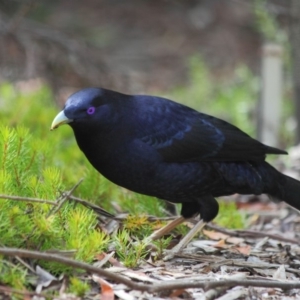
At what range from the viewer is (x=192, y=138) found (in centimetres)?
443

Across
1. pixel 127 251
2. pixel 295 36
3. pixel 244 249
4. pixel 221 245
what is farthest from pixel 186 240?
pixel 295 36

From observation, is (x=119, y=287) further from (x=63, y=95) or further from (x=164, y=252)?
(x=63, y=95)

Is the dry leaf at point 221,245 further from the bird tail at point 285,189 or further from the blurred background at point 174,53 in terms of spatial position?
the blurred background at point 174,53

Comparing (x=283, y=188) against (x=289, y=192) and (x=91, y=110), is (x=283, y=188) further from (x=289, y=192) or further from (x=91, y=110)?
(x=91, y=110)

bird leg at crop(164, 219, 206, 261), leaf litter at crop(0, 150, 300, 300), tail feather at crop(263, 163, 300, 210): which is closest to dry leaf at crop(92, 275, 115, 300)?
leaf litter at crop(0, 150, 300, 300)

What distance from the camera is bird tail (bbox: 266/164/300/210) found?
4.80 metres

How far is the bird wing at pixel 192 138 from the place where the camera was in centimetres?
425

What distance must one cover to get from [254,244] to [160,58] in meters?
8.64

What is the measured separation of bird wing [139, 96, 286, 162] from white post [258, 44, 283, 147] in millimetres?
3145

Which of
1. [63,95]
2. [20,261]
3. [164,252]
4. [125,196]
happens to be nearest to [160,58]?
[63,95]

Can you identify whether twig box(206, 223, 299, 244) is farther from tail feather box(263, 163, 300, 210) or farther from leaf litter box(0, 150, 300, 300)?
tail feather box(263, 163, 300, 210)

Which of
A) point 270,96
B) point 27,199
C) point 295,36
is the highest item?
point 295,36

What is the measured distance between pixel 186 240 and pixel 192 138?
0.67 m

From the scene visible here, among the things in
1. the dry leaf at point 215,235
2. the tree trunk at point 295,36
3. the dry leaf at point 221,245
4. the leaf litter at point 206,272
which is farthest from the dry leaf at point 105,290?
the tree trunk at point 295,36
